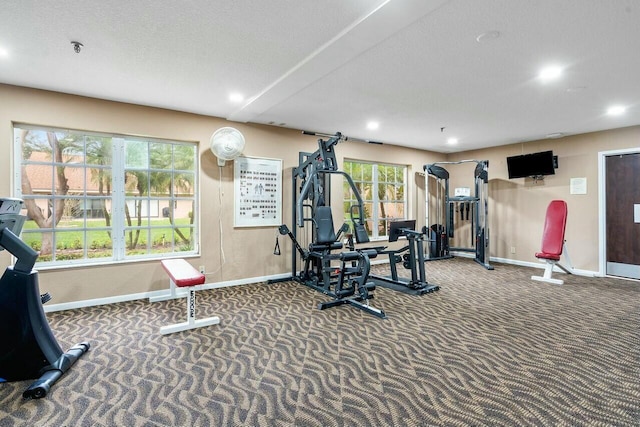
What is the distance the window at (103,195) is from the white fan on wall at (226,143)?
0.47 m

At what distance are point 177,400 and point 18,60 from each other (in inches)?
127

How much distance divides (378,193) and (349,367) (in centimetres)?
484

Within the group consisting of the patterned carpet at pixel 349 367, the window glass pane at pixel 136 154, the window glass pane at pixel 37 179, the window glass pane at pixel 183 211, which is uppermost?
the window glass pane at pixel 136 154

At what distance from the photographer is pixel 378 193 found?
6.91 m

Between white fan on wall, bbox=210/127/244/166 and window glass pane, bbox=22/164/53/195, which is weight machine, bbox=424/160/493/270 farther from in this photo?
window glass pane, bbox=22/164/53/195

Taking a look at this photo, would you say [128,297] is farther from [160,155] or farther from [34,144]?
[34,144]

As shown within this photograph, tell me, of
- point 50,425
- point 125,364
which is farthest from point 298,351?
point 50,425

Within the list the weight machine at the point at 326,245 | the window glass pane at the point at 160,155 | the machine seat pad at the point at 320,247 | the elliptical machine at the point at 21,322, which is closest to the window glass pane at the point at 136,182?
the window glass pane at the point at 160,155

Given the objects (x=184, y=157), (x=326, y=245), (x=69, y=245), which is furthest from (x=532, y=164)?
(x=69, y=245)

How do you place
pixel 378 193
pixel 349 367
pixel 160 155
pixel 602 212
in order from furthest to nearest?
1. pixel 378 193
2. pixel 602 212
3. pixel 160 155
4. pixel 349 367

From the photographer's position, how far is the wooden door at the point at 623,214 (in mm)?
5258

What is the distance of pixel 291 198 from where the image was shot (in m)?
5.46

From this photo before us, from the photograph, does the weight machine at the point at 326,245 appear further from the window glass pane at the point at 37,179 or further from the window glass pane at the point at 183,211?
the window glass pane at the point at 37,179

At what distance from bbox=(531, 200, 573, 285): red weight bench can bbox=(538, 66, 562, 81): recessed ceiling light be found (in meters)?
2.94
